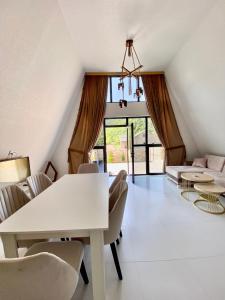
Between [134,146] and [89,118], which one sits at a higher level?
[89,118]

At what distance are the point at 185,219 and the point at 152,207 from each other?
0.69m

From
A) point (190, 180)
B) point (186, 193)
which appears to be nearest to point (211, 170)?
point (186, 193)

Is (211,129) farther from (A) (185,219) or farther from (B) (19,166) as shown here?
(B) (19,166)

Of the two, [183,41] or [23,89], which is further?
[183,41]

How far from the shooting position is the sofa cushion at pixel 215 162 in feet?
15.5

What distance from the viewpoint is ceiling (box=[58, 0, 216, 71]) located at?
266 cm

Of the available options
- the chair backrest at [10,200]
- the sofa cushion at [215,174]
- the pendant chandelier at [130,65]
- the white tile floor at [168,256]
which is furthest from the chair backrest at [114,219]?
the sofa cushion at [215,174]

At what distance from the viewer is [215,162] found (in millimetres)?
4945

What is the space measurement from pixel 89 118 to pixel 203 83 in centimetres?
320

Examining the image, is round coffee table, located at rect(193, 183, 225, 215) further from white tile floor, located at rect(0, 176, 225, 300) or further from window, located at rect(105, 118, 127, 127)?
window, located at rect(105, 118, 127, 127)

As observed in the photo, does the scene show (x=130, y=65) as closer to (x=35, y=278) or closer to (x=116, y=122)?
(x=116, y=122)

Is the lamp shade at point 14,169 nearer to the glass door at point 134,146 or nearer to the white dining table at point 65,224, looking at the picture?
the white dining table at point 65,224

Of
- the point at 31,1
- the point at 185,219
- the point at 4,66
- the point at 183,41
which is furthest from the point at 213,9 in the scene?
the point at 185,219

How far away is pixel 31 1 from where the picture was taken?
207 centimetres
